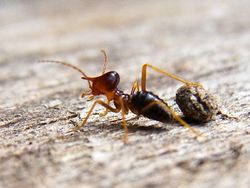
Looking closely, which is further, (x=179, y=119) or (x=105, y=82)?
(x=105, y=82)

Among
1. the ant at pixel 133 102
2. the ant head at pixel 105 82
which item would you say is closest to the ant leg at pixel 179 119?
the ant at pixel 133 102

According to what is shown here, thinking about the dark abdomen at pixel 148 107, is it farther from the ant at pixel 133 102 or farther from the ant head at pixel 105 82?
the ant head at pixel 105 82

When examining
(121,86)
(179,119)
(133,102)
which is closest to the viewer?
(179,119)

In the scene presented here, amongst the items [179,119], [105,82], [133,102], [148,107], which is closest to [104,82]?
[105,82]

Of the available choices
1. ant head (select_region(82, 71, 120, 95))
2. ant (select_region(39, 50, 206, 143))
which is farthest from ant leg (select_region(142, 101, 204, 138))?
ant head (select_region(82, 71, 120, 95))

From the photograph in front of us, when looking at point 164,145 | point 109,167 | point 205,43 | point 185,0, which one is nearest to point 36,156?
point 109,167

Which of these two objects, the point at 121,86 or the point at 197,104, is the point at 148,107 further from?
the point at 121,86
